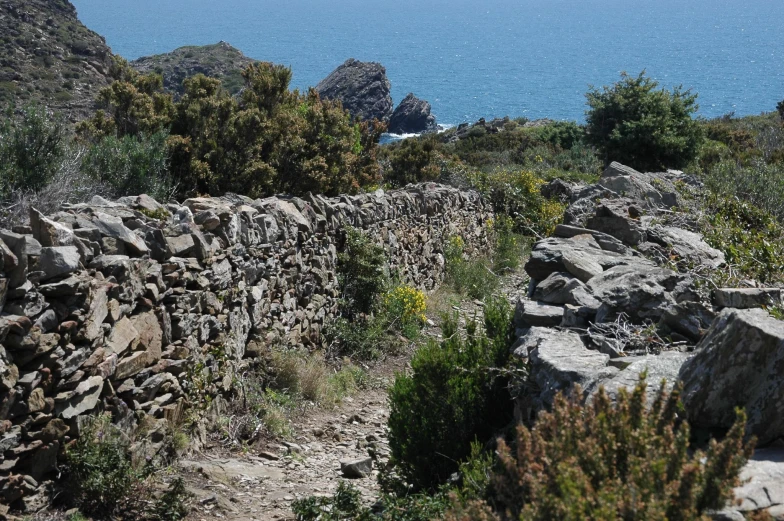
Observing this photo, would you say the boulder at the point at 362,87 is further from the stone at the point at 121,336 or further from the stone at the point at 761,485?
the stone at the point at 761,485

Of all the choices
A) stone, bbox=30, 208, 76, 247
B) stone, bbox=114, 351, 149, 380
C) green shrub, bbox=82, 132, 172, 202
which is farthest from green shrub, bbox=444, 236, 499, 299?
stone, bbox=30, 208, 76, 247

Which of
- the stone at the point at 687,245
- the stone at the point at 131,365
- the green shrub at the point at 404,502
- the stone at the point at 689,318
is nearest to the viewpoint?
the green shrub at the point at 404,502

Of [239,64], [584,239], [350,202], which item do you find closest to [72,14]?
[239,64]

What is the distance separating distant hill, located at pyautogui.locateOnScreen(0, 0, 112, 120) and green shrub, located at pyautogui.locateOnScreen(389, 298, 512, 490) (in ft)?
67.4

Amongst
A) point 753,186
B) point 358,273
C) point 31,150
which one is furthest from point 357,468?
point 753,186

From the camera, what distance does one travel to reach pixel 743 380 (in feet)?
11.6

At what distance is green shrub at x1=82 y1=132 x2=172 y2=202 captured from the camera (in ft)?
27.6

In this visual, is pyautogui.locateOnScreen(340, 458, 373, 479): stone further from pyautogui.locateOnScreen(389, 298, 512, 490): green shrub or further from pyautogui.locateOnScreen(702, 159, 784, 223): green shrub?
pyautogui.locateOnScreen(702, 159, 784, 223): green shrub

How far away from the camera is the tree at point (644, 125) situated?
76.3ft

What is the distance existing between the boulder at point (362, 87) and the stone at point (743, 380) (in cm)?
5241

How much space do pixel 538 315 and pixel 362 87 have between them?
175ft

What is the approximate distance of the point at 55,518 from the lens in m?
4.50

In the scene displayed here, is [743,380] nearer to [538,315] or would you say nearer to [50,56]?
[538,315]

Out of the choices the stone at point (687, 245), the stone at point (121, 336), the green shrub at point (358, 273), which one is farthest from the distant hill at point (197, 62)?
the stone at point (121, 336)
